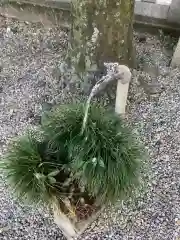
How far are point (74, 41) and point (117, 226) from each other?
0.90m

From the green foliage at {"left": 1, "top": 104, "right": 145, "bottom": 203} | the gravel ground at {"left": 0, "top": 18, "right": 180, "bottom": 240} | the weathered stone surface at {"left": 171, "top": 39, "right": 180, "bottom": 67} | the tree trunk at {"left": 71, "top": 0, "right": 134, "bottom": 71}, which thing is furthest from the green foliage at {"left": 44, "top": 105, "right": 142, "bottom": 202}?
the weathered stone surface at {"left": 171, "top": 39, "right": 180, "bottom": 67}

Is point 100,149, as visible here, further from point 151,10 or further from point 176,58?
point 151,10

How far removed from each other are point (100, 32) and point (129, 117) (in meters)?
0.43

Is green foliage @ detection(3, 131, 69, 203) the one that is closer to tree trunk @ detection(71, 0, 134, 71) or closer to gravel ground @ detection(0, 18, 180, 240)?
gravel ground @ detection(0, 18, 180, 240)

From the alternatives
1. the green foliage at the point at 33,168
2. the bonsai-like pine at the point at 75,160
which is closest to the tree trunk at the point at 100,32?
the bonsai-like pine at the point at 75,160

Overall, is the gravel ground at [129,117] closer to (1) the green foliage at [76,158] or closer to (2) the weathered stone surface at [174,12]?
(2) the weathered stone surface at [174,12]

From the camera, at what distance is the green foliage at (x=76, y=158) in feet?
4.69

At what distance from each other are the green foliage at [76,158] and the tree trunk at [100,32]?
23.3 inches

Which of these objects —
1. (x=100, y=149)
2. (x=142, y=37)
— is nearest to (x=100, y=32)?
(x=142, y=37)

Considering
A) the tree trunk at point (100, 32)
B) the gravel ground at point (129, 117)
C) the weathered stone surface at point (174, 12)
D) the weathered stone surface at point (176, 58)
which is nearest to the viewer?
the gravel ground at point (129, 117)

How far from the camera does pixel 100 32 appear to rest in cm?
203

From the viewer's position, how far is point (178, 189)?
188cm

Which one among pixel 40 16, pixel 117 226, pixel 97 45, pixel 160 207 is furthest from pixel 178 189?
pixel 40 16

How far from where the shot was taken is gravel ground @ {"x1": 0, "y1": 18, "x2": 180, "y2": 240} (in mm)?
1770
